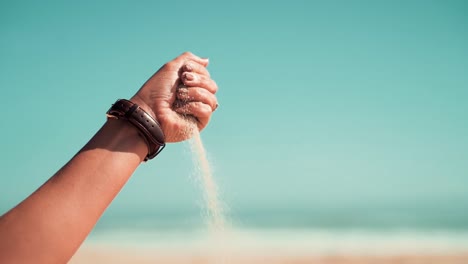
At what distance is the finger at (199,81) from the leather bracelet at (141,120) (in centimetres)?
22

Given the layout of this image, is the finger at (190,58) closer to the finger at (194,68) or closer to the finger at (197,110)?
the finger at (194,68)

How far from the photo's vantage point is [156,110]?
1596mm

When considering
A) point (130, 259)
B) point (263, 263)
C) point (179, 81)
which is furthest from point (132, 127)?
point (130, 259)

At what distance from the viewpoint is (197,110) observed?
1695 millimetres

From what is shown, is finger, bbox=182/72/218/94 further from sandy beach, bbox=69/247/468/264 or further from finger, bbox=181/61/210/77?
sandy beach, bbox=69/247/468/264

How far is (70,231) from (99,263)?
10.1 metres

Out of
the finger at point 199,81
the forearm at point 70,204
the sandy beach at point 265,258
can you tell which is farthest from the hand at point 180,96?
the sandy beach at point 265,258

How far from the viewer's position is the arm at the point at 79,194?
4.02 ft

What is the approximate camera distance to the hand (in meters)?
1.61

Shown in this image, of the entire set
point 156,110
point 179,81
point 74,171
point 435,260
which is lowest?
point 74,171

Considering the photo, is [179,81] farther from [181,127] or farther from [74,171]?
[74,171]

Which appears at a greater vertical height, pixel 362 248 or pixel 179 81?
pixel 362 248

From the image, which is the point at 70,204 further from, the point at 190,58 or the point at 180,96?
the point at 190,58

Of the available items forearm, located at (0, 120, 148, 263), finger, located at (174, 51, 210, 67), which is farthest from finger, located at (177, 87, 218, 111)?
forearm, located at (0, 120, 148, 263)
